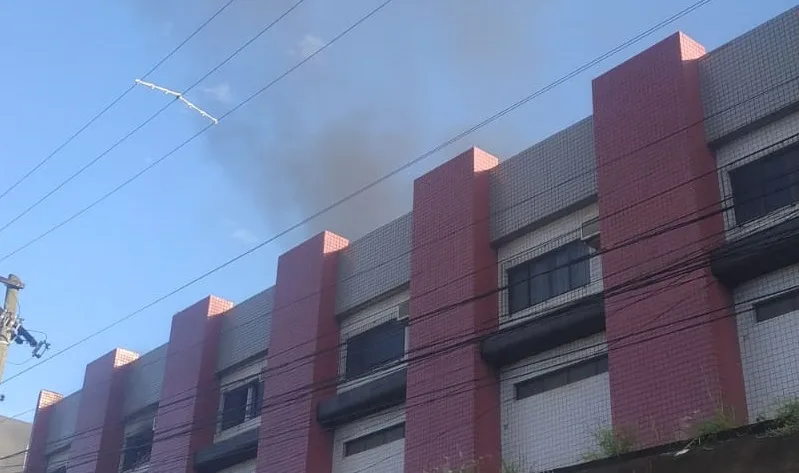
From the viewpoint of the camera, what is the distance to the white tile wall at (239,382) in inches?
960

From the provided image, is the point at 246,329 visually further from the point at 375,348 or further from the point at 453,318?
the point at 453,318

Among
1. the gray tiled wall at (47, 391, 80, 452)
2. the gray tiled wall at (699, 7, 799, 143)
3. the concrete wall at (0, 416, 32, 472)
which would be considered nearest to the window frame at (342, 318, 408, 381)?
the gray tiled wall at (699, 7, 799, 143)

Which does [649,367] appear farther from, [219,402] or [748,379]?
[219,402]

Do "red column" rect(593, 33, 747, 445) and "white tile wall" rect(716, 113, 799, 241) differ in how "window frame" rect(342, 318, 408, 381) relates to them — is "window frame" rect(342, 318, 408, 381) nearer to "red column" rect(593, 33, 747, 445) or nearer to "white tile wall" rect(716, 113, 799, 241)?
"red column" rect(593, 33, 747, 445)

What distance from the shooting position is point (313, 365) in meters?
22.2

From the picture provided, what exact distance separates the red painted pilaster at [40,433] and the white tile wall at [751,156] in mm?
24291

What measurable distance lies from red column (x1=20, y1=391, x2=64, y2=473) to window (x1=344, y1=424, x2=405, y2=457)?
14.8 meters

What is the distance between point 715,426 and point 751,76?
21.5ft

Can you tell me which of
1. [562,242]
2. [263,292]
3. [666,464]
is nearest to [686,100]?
[562,242]

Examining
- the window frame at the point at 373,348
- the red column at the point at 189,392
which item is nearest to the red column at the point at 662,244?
the window frame at the point at 373,348

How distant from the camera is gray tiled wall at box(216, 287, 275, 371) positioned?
2484cm

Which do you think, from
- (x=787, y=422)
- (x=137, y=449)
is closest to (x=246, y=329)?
(x=137, y=449)

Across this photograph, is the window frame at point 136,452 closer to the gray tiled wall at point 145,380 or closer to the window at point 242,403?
the gray tiled wall at point 145,380

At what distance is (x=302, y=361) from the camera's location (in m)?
22.5
